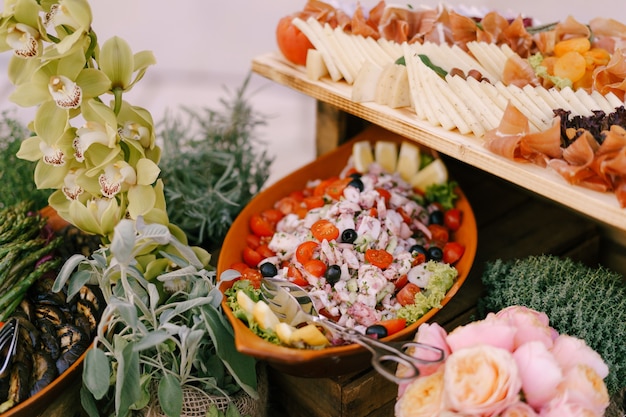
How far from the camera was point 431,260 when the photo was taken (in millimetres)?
1538

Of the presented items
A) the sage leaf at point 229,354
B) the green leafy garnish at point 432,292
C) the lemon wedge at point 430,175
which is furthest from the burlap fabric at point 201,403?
the lemon wedge at point 430,175

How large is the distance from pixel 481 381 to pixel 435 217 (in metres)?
0.78

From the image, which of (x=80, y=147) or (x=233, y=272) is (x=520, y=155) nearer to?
(x=233, y=272)

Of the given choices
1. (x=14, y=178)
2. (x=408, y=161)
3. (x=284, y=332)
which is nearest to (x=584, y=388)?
(x=284, y=332)

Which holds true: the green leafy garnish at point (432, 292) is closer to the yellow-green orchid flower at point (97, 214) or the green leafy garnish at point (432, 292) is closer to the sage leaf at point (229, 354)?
the sage leaf at point (229, 354)

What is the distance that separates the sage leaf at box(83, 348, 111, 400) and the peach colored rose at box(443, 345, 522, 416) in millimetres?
643

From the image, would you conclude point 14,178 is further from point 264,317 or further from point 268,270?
point 264,317

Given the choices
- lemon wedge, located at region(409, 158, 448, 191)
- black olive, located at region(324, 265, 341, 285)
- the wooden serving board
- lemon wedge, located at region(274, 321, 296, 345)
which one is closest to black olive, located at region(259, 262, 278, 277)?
black olive, located at region(324, 265, 341, 285)

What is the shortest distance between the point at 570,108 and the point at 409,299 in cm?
59

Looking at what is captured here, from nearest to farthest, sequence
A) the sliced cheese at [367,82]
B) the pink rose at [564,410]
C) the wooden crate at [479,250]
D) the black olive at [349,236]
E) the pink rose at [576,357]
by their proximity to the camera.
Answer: the pink rose at [564,410]
the pink rose at [576,357]
the wooden crate at [479,250]
the black olive at [349,236]
the sliced cheese at [367,82]

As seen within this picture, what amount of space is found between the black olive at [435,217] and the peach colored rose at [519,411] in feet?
2.56

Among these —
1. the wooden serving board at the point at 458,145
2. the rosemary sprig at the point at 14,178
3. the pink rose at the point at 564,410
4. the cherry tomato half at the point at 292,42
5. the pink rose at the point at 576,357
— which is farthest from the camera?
the cherry tomato half at the point at 292,42

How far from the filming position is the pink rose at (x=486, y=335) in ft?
3.54

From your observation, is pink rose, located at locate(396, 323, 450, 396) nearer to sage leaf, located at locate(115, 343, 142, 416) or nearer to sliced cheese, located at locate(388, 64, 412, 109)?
sage leaf, located at locate(115, 343, 142, 416)
